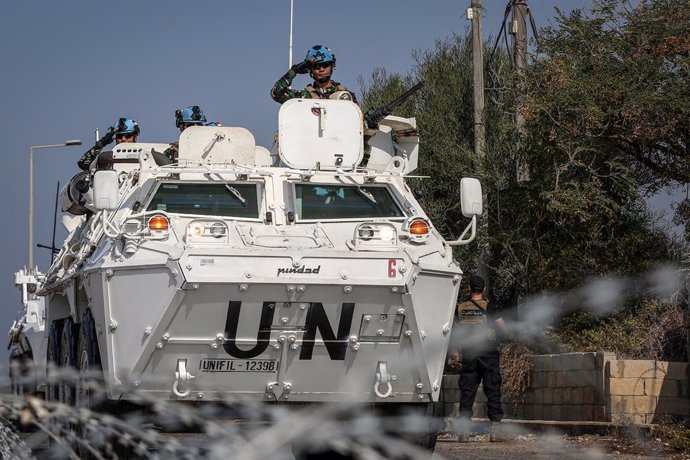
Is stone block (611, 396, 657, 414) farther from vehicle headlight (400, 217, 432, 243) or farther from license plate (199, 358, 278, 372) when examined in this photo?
license plate (199, 358, 278, 372)

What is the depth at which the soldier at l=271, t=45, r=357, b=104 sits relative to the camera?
1202 cm

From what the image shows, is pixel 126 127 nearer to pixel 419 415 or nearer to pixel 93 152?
pixel 93 152

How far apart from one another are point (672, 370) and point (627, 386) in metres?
0.48

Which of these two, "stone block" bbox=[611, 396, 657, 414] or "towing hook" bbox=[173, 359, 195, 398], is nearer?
"towing hook" bbox=[173, 359, 195, 398]

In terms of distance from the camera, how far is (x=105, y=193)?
933 centimetres

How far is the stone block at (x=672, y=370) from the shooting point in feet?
42.3

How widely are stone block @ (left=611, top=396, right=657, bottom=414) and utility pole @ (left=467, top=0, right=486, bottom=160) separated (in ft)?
27.0

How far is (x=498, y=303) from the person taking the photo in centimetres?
2133

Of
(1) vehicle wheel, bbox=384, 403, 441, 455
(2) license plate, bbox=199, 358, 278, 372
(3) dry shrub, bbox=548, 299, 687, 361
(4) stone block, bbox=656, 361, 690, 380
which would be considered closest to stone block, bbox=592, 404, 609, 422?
(4) stone block, bbox=656, 361, 690, 380

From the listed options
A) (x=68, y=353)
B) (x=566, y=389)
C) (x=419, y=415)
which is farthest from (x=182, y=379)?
(x=566, y=389)

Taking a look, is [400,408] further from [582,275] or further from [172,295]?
[582,275]

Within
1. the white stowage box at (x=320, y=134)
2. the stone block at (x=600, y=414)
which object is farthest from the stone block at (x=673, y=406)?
the white stowage box at (x=320, y=134)

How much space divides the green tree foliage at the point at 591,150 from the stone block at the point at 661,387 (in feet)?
13.7

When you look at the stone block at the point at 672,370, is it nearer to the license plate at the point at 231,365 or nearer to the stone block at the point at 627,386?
the stone block at the point at 627,386
